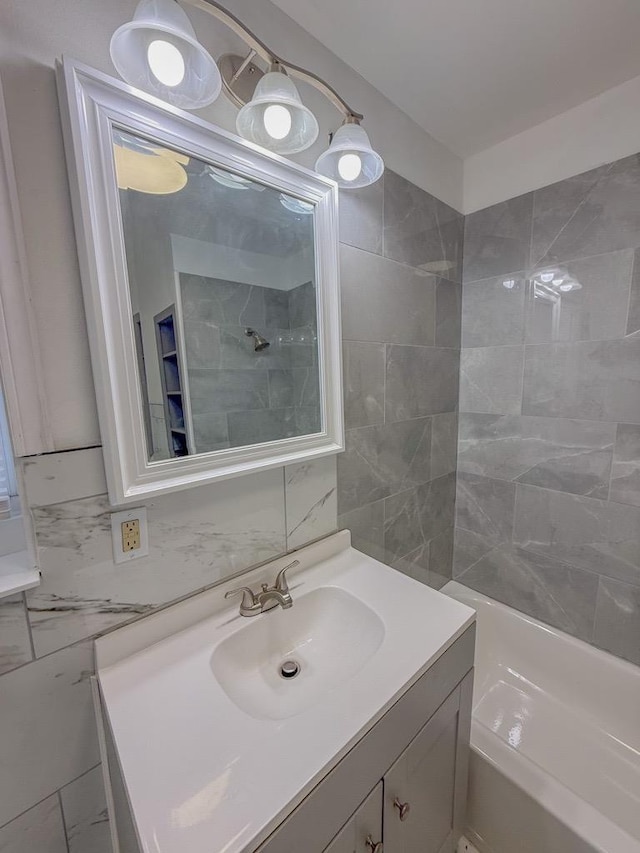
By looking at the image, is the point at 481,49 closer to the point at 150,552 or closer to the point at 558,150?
the point at 558,150

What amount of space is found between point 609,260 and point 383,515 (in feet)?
4.34

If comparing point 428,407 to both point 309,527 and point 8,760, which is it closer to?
point 309,527

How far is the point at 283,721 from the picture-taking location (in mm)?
636

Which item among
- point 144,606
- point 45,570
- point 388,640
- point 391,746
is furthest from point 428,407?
point 45,570

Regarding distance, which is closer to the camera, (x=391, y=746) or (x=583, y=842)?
(x=391, y=746)

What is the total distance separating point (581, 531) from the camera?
1459 millimetres

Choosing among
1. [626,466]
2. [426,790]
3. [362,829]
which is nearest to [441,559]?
[626,466]

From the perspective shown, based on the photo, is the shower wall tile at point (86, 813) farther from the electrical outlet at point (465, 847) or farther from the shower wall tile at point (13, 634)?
the electrical outlet at point (465, 847)

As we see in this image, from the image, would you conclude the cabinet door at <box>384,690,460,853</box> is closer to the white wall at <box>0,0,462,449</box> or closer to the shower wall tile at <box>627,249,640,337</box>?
the white wall at <box>0,0,462,449</box>

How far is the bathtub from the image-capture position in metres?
0.94

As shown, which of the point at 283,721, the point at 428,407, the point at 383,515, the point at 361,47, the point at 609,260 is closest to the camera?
the point at 283,721

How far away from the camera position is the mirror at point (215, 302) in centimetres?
77

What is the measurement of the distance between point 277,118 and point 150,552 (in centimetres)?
109

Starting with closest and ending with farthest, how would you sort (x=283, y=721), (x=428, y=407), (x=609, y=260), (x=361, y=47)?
(x=283, y=721) → (x=361, y=47) → (x=609, y=260) → (x=428, y=407)
